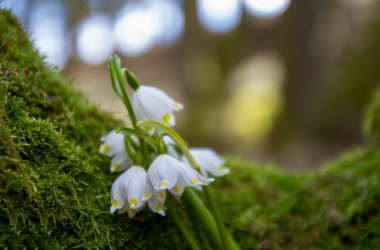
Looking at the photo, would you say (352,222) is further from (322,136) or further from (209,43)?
(209,43)

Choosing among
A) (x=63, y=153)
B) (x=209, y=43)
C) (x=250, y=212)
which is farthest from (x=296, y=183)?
(x=209, y=43)

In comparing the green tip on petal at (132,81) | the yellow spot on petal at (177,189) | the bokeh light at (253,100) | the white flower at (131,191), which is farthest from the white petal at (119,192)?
the bokeh light at (253,100)

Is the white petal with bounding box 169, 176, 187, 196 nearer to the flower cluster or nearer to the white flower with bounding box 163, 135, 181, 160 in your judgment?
the flower cluster

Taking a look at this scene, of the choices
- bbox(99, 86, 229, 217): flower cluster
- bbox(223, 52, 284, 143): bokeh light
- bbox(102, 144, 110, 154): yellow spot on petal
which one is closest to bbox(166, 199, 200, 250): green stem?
bbox(99, 86, 229, 217): flower cluster

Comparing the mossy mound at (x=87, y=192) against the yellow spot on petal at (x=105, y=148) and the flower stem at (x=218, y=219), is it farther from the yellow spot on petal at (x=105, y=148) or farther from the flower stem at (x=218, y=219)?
the flower stem at (x=218, y=219)

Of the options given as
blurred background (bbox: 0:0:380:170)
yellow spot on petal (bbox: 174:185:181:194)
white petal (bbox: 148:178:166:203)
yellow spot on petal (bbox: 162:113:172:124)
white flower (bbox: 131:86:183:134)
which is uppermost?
blurred background (bbox: 0:0:380:170)

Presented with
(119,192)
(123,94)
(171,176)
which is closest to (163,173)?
(171,176)

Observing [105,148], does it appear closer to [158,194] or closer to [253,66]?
[158,194]

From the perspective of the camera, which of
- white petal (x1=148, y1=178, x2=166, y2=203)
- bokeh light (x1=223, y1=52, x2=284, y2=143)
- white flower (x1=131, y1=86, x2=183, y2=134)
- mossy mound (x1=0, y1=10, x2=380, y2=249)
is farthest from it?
bokeh light (x1=223, y1=52, x2=284, y2=143)

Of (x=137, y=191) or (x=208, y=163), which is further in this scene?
(x=208, y=163)
